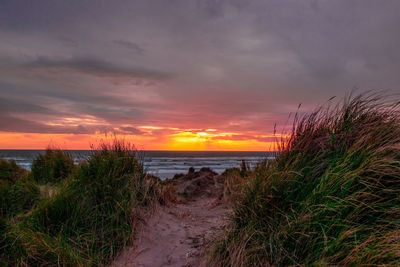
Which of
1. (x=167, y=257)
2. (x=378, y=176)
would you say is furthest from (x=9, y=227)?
(x=378, y=176)

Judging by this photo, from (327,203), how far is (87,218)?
3584 millimetres

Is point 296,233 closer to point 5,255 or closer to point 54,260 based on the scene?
point 54,260

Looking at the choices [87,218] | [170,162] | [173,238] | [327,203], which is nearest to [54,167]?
Answer: [87,218]

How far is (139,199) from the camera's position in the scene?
15.9 feet

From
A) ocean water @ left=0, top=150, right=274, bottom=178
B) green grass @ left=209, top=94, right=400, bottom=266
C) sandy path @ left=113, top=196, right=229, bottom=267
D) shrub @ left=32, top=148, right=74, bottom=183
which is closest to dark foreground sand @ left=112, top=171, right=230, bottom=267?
sandy path @ left=113, top=196, right=229, bottom=267

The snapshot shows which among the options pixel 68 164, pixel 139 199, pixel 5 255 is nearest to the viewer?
pixel 5 255

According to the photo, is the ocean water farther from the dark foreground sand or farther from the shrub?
the dark foreground sand

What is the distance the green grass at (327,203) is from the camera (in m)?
2.59

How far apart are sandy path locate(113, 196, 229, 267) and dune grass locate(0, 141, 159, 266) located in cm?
26

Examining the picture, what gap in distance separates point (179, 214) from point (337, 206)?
3521 millimetres

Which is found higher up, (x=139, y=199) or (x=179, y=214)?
(x=139, y=199)

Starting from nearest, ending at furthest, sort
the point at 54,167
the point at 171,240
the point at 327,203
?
the point at 327,203 → the point at 171,240 → the point at 54,167

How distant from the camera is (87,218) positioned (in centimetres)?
416

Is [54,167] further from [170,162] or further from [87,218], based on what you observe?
[170,162]
